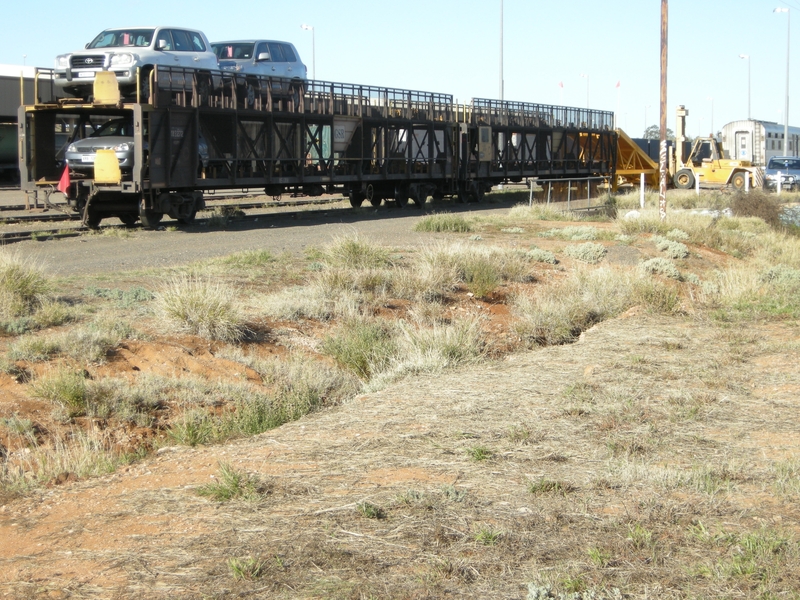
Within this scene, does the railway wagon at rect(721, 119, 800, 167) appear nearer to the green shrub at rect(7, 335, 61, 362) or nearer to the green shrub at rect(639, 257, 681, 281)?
the green shrub at rect(639, 257, 681, 281)

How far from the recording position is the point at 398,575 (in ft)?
14.5

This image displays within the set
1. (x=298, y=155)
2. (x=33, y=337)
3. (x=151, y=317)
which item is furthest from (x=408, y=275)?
(x=298, y=155)

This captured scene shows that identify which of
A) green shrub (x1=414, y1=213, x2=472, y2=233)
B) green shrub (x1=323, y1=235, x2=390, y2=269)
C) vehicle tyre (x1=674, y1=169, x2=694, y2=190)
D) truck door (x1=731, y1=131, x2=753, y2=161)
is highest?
truck door (x1=731, y1=131, x2=753, y2=161)

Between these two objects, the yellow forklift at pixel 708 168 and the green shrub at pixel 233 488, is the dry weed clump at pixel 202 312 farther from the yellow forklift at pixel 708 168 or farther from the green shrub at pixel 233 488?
the yellow forklift at pixel 708 168

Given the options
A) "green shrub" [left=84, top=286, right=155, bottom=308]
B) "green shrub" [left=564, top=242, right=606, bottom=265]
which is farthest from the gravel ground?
"green shrub" [left=564, top=242, right=606, bottom=265]

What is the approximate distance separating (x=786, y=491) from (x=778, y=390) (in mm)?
2940

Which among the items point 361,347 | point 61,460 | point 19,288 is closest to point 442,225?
point 361,347

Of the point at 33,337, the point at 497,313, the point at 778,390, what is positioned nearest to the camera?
the point at 778,390

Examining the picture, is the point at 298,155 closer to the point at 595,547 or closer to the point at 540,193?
the point at 540,193

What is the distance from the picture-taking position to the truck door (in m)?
56.6

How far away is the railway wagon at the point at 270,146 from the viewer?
2080cm

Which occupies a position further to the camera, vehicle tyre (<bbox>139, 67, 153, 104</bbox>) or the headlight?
the headlight

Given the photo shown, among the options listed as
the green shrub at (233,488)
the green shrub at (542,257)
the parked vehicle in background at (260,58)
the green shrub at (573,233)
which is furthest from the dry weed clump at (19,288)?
the parked vehicle in background at (260,58)

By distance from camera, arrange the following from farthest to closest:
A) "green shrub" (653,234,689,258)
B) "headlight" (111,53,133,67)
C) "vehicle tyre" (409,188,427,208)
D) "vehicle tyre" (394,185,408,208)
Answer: "vehicle tyre" (409,188,427,208)
"vehicle tyre" (394,185,408,208)
"headlight" (111,53,133,67)
"green shrub" (653,234,689,258)
